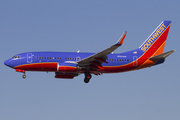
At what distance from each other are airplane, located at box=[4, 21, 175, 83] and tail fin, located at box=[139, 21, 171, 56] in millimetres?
156

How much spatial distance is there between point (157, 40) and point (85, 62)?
1352 cm

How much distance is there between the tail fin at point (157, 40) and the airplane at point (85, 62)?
0.51ft

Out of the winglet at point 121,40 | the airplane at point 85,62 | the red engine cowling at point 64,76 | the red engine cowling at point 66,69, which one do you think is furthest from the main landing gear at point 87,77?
the winglet at point 121,40

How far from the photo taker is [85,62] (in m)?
51.3

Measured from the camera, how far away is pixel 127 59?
2133 inches

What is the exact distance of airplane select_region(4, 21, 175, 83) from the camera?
51.2 metres

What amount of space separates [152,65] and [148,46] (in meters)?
3.62

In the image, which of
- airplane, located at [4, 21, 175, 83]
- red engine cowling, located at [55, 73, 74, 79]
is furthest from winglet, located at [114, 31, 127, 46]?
red engine cowling, located at [55, 73, 74, 79]

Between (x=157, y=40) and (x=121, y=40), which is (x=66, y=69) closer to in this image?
(x=121, y=40)

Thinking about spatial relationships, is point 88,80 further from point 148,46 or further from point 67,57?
point 148,46

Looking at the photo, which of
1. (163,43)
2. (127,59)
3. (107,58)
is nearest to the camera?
(107,58)

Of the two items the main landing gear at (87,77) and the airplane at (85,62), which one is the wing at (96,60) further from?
the main landing gear at (87,77)

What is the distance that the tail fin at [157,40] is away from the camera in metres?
56.6

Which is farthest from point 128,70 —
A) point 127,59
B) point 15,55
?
point 15,55
